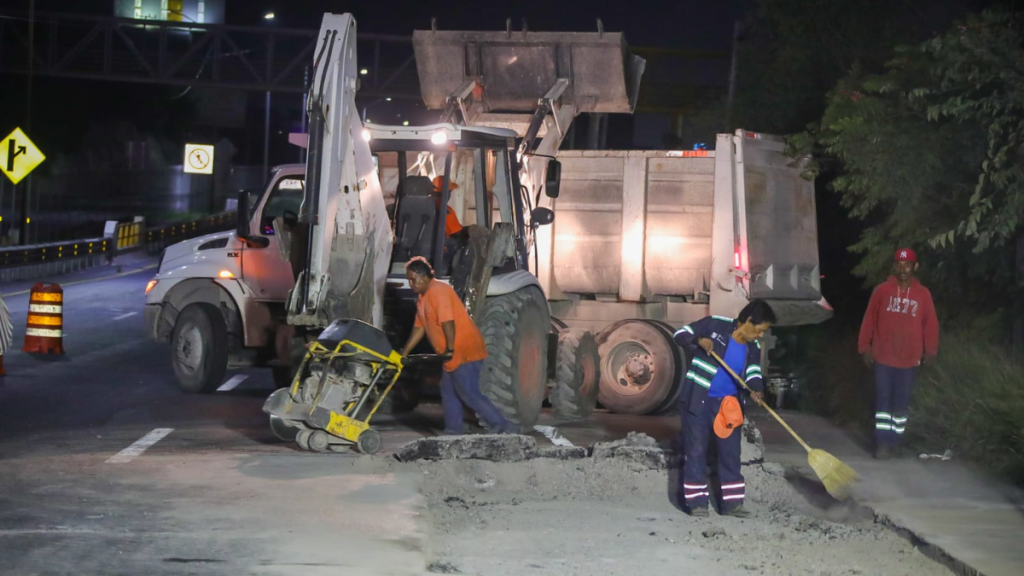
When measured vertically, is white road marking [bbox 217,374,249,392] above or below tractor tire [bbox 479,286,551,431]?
below

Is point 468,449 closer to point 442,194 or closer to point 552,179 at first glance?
point 442,194

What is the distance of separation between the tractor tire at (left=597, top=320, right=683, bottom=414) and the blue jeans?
12.5 feet

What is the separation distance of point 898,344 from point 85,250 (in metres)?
32.4

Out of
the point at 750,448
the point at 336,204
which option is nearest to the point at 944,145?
the point at 750,448

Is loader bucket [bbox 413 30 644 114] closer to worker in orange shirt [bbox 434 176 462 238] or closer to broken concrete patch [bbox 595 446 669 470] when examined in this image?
worker in orange shirt [bbox 434 176 462 238]

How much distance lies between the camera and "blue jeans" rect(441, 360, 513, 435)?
10672mm

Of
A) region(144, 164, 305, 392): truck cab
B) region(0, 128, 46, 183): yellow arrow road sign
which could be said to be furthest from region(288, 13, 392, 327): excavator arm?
region(0, 128, 46, 183): yellow arrow road sign

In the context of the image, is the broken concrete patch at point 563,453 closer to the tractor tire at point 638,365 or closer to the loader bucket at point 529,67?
the tractor tire at point 638,365

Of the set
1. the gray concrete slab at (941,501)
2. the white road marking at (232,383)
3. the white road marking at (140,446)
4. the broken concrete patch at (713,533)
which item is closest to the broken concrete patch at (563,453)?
the gray concrete slab at (941,501)

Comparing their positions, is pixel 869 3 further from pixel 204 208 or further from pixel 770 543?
pixel 204 208

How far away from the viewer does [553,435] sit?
1205cm

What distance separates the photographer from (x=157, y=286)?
14664 millimetres

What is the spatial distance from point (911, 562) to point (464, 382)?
13.3 ft

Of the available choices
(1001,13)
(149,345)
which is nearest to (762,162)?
(1001,13)
